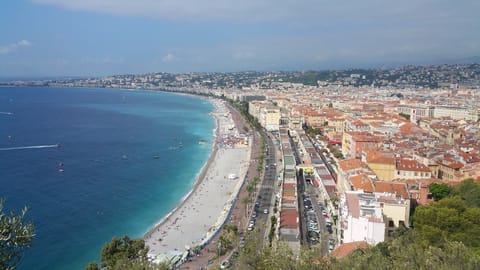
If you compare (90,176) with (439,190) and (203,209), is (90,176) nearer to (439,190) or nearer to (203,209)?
(203,209)

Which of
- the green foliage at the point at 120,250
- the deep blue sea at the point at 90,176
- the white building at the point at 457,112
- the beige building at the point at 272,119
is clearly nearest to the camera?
the green foliage at the point at 120,250

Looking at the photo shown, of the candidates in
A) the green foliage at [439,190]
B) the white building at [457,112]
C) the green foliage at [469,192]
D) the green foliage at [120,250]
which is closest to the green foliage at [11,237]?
the green foliage at [120,250]

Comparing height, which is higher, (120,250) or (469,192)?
(469,192)

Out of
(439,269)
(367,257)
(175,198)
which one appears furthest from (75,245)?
(439,269)

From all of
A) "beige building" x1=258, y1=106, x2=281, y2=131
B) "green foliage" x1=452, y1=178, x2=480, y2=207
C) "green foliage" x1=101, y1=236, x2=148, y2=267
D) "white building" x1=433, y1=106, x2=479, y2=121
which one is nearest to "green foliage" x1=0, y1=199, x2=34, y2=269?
"green foliage" x1=101, y1=236, x2=148, y2=267

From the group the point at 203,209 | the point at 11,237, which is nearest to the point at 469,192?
the point at 203,209

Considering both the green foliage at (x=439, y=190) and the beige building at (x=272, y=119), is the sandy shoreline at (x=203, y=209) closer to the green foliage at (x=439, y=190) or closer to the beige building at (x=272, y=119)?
the green foliage at (x=439, y=190)
